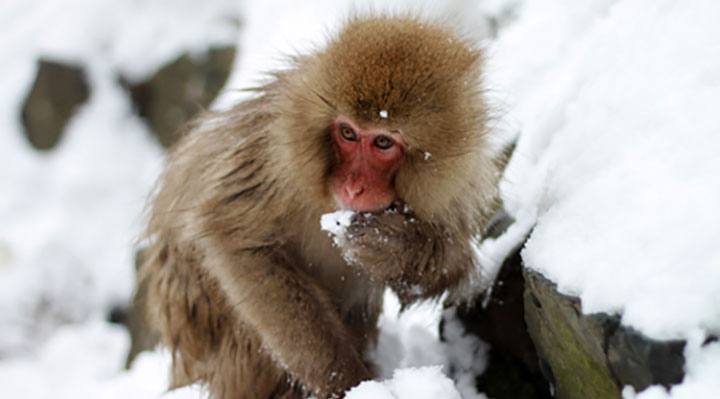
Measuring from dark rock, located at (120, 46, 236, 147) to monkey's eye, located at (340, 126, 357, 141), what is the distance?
15.9 ft

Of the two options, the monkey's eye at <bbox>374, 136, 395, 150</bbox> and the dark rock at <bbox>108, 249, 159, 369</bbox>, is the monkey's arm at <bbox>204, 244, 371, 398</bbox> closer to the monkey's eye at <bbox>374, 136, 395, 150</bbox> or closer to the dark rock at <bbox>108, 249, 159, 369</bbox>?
the monkey's eye at <bbox>374, 136, 395, 150</bbox>

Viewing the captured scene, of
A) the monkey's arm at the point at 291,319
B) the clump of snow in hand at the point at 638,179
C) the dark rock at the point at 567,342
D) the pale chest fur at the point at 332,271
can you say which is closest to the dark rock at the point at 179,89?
the pale chest fur at the point at 332,271

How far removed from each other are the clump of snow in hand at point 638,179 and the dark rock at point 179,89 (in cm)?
474

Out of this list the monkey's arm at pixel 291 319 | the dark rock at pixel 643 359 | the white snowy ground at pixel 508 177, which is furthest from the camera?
the monkey's arm at pixel 291 319

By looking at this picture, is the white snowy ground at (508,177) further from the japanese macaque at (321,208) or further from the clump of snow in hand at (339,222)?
the clump of snow in hand at (339,222)

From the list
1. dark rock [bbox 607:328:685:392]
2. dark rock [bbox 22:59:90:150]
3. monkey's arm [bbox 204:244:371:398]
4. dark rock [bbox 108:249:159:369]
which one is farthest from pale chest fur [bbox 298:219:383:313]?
dark rock [bbox 22:59:90:150]

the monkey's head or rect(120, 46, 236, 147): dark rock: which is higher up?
the monkey's head

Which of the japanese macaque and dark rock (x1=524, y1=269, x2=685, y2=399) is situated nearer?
dark rock (x1=524, y1=269, x2=685, y2=399)

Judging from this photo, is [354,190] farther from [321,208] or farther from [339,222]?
[321,208]

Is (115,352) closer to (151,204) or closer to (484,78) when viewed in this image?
(151,204)

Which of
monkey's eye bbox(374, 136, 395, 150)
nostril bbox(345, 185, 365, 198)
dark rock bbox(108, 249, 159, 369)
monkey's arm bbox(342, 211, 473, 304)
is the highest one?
monkey's eye bbox(374, 136, 395, 150)

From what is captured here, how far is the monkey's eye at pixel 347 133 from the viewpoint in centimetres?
196

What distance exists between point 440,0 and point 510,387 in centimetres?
311

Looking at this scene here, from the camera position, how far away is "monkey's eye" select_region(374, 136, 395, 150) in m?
1.92
